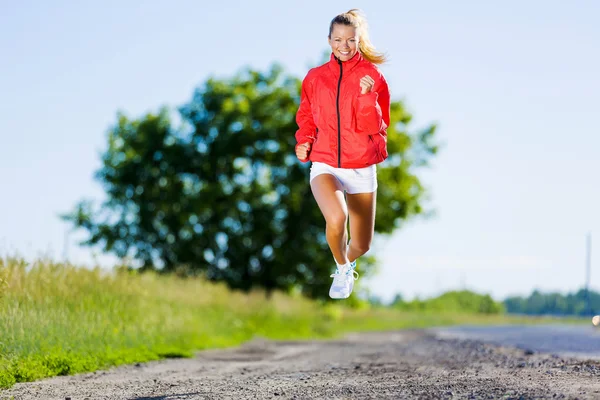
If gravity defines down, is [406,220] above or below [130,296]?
above

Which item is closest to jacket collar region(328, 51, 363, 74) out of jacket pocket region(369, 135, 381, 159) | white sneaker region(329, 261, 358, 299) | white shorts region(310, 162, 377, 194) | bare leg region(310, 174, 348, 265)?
jacket pocket region(369, 135, 381, 159)

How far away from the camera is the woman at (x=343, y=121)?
750cm

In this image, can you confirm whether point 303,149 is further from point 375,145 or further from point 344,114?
point 375,145

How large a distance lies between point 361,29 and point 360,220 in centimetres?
203

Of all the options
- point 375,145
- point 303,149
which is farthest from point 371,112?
point 303,149

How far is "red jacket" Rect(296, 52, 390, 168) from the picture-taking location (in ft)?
24.7

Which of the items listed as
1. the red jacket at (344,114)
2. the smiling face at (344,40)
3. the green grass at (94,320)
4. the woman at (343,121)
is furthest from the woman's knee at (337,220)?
the green grass at (94,320)

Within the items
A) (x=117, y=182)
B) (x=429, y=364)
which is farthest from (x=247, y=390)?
(x=117, y=182)

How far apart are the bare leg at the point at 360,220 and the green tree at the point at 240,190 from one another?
24.0 metres

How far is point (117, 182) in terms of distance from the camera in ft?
122

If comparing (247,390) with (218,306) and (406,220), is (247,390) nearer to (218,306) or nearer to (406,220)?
(218,306)

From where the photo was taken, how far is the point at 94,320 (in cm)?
1297

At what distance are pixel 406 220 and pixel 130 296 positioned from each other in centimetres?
2041

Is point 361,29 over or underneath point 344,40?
over
